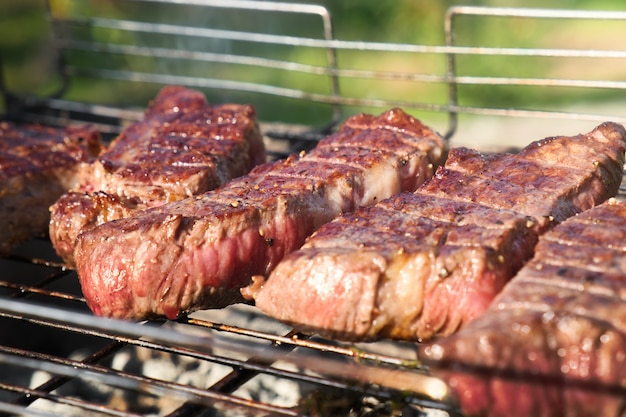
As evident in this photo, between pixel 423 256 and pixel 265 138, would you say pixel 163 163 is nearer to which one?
pixel 265 138

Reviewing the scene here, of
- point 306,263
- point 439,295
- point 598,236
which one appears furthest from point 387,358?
point 598,236

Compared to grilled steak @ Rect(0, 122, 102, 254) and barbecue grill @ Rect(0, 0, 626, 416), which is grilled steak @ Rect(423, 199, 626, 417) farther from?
grilled steak @ Rect(0, 122, 102, 254)

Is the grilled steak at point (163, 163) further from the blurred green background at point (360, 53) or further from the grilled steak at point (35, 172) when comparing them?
the blurred green background at point (360, 53)

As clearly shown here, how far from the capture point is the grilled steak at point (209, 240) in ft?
11.5

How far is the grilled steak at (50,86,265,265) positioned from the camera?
13.4 feet

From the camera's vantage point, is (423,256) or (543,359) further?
(423,256)

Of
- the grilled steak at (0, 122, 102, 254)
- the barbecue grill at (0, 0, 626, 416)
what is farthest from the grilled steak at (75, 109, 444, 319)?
the grilled steak at (0, 122, 102, 254)

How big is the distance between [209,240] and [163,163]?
979 millimetres

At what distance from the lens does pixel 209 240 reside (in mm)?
3510

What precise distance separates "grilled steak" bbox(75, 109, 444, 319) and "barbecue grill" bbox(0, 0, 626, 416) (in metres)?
0.16

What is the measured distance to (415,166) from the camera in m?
4.11

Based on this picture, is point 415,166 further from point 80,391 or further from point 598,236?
point 80,391

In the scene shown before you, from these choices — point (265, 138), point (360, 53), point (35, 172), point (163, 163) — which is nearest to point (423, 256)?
point (163, 163)

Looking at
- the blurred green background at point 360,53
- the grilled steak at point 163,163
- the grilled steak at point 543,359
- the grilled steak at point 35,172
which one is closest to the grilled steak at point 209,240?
the grilled steak at point 163,163
